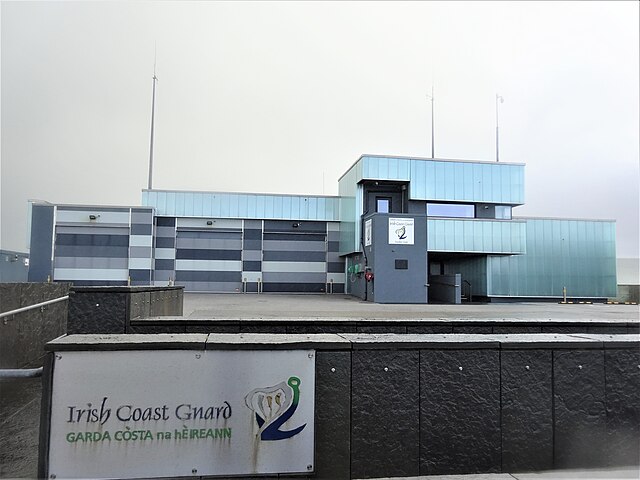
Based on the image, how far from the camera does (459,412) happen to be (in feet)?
13.2

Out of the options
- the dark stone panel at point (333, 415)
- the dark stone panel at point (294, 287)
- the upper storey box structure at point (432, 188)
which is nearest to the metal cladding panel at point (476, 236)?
A: the upper storey box structure at point (432, 188)

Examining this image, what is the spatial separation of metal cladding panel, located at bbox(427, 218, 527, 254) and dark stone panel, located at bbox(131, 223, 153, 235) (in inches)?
667

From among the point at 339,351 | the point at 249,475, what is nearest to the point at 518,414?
the point at 339,351

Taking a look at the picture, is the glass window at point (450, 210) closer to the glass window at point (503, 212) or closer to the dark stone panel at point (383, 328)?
the glass window at point (503, 212)

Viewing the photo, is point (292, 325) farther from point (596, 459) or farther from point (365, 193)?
point (365, 193)

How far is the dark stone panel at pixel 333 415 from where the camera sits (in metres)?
3.83

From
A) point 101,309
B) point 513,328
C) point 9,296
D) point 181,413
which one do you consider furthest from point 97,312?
point 9,296

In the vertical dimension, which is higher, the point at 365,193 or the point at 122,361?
the point at 365,193

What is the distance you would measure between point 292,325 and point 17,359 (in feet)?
16.3

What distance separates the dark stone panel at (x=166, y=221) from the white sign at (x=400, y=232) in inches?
586

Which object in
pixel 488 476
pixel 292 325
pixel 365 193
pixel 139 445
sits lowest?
pixel 488 476

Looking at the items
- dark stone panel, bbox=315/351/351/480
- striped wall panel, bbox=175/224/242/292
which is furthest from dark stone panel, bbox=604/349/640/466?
striped wall panel, bbox=175/224/242/292

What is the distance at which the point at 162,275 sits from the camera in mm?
30312

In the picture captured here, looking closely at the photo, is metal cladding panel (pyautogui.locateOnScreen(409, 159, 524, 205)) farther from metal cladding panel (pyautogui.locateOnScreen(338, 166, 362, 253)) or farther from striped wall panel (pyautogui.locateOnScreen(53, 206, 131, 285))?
striped wall panel (pyautogui.locateOnScreen(53, 206, 131, 285))
